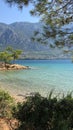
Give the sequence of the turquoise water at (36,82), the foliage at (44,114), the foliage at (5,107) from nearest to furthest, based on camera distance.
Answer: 1. the foliage at (44,114)
2. the foliage at (5,107)
3. the turquoise water at (36,82)

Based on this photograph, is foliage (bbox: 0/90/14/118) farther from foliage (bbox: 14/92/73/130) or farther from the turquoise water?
the turquoise water

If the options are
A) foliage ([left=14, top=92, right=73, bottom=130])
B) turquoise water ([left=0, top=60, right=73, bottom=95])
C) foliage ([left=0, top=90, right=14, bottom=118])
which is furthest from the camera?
turquoise water ([left=0, top=60, right=73, bottom=95])

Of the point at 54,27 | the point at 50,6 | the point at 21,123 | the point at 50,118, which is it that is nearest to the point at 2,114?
the point at 21,123

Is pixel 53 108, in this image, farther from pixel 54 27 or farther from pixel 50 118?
pixel 54 27

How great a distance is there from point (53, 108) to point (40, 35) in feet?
7.37

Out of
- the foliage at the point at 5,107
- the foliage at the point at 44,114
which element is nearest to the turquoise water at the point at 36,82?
the foliage at the point at 5,107

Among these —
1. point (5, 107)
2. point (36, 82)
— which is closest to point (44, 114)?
point (5, 107)

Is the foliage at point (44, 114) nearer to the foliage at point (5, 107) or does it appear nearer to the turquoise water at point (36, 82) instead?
the foliage at point (5, 107)

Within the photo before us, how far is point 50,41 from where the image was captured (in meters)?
7.28

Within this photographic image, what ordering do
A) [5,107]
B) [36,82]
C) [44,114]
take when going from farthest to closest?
[36,82] < [5,107] < [44,114]

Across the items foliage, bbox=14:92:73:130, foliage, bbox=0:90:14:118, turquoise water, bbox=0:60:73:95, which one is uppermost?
foliage, bbox=14:92:73:130

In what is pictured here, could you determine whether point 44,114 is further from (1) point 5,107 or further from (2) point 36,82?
(2) point 36,82

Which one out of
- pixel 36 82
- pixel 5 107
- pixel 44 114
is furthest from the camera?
pixel 36 82

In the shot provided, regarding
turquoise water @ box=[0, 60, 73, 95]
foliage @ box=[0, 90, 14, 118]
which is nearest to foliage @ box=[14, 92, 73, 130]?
foliage @ box=[0, 90, 14, 118]
